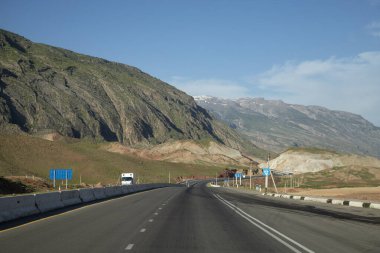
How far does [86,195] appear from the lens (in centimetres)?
3653

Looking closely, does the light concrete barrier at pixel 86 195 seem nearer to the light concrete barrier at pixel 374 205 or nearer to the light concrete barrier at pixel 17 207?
the light concrete barrier at pixel 17 207

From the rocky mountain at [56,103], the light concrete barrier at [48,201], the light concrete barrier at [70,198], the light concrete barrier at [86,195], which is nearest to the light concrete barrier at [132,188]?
the light concrete barrier at [86,195]

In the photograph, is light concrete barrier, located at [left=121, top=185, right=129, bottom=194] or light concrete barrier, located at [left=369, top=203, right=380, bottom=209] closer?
light concrete barrier, located at [left=369, top=203, right=380, bottom=209]

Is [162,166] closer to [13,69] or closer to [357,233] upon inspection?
[13,69]

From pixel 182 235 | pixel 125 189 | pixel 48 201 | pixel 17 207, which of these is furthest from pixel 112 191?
pixel 182 235

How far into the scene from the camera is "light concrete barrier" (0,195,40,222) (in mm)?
19980

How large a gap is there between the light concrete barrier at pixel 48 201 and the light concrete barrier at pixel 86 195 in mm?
6181

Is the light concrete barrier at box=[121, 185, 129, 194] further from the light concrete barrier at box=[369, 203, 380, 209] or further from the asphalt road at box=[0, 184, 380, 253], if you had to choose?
the asphalt road at box=[0, 184, 380, 253]

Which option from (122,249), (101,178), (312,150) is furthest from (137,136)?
(122,249)

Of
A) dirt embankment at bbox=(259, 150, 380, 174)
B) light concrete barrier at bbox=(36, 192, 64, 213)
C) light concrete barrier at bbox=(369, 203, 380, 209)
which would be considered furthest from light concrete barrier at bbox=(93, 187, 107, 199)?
dirt embankment at bbox=(259, 150, 380, 174)

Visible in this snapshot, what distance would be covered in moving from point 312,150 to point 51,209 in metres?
155

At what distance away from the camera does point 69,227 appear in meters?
18.4

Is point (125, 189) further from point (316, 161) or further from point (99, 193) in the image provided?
point (316, 161)

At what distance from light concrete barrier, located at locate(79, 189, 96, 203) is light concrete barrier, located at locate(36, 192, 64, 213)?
6.18m
